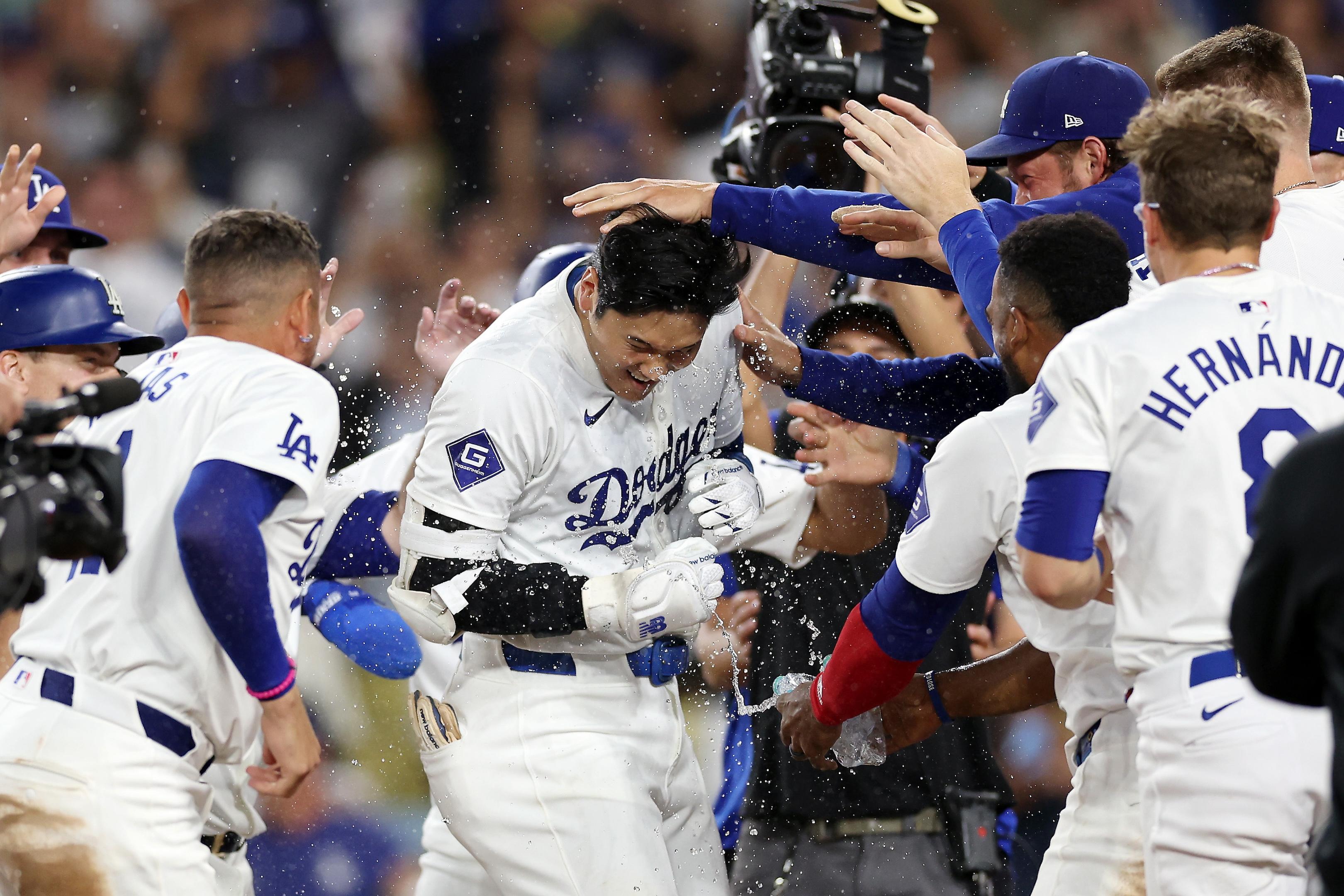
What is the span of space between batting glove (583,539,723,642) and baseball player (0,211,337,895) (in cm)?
70

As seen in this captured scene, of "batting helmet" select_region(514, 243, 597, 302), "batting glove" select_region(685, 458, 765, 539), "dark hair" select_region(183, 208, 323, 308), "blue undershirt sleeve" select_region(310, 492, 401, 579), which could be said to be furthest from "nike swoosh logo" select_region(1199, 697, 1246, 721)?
"batting helmet" select_region(514, 243, 597, 302)

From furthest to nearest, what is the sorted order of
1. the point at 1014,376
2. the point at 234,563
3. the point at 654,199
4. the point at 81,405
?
the point at 654,199 < the point at 1014,376 < the point at 234,563 < the point at 81,405

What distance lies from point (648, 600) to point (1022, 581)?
850mm

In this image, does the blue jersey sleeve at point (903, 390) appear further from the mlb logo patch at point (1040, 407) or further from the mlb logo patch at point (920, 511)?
the mlb logo patch at point (1040, 407)

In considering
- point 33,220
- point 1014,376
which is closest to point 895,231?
point 1014,376

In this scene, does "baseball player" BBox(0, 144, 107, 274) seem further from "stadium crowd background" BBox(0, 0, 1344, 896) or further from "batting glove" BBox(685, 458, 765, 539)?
"batting glove" BBox(685, 458, 765, 539)

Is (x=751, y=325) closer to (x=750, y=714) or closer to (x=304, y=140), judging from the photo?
(x=750, y=714)

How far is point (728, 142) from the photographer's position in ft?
17.8

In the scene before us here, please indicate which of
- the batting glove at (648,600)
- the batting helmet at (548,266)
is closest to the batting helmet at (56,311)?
the batting glove at (648,600)

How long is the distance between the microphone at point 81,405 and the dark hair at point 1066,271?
184 centimetres

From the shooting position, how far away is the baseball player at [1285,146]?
10.5 feet

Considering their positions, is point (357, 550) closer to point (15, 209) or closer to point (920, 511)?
point (920, 511)

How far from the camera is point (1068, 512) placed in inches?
92.0

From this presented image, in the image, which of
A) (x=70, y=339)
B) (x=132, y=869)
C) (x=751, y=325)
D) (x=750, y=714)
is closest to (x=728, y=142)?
(x=751, y=325)
